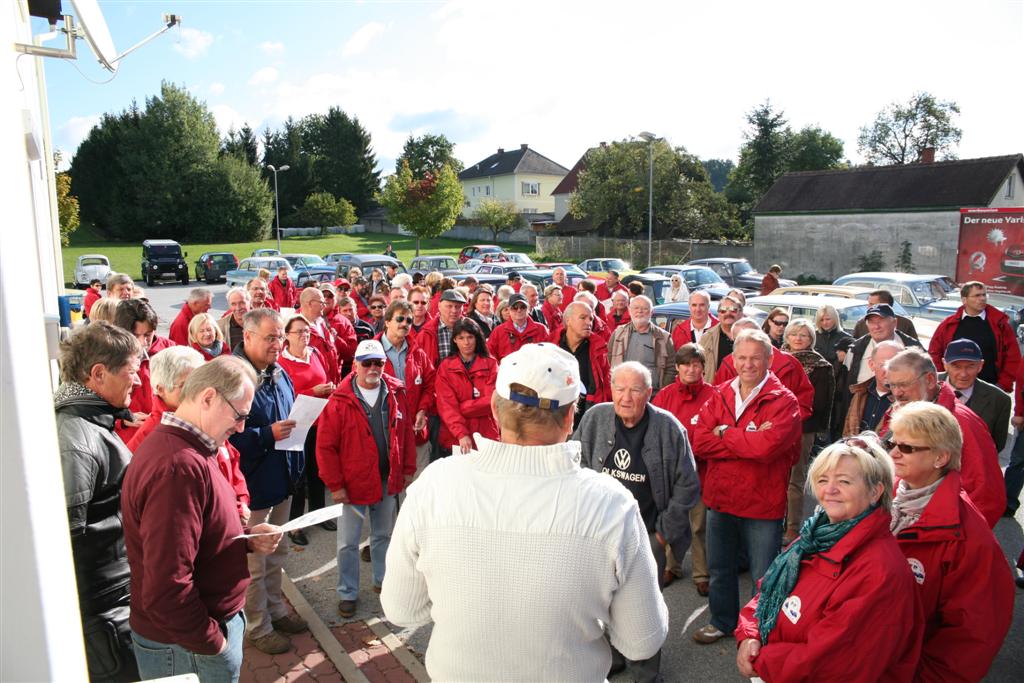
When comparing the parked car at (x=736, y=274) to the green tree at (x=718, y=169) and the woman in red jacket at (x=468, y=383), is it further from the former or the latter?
the green tree at (x=718, y=169)

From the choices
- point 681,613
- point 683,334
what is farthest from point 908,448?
point 683,334

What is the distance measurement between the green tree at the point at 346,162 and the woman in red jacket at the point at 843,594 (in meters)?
74.5

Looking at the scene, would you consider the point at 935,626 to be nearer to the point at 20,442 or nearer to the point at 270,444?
the point at 20,442

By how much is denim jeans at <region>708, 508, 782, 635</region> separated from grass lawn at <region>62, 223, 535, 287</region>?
137ft

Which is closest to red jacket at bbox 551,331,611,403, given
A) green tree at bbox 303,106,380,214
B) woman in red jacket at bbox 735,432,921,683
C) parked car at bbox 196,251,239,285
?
woman in red jacket at bbox 735,432,921,683

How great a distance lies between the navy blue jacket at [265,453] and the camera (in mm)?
4508

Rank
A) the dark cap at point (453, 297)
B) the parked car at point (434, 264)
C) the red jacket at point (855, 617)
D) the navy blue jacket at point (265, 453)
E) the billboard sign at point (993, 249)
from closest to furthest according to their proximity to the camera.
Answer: the red jacket at point (855, 617) < the navy blue jacket at point (265, 453) < the dark cap at point (453, 297) < the billboard sign at point (993, 249) < the parked car at point (434, 264)

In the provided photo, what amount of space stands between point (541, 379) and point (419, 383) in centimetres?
436

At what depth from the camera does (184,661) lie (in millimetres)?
2727

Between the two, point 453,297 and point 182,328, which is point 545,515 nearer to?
point 453,297

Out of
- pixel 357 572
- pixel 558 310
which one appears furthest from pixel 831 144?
pixel 357 572

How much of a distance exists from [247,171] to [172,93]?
8022mm

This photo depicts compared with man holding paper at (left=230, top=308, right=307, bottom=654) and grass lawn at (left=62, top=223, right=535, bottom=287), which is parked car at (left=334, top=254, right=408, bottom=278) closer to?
grass lawn at (left=62, top=223, right=535, bottom=287)

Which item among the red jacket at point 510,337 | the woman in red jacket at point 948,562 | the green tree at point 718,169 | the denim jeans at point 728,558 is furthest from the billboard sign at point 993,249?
the green tree at point 718,169
